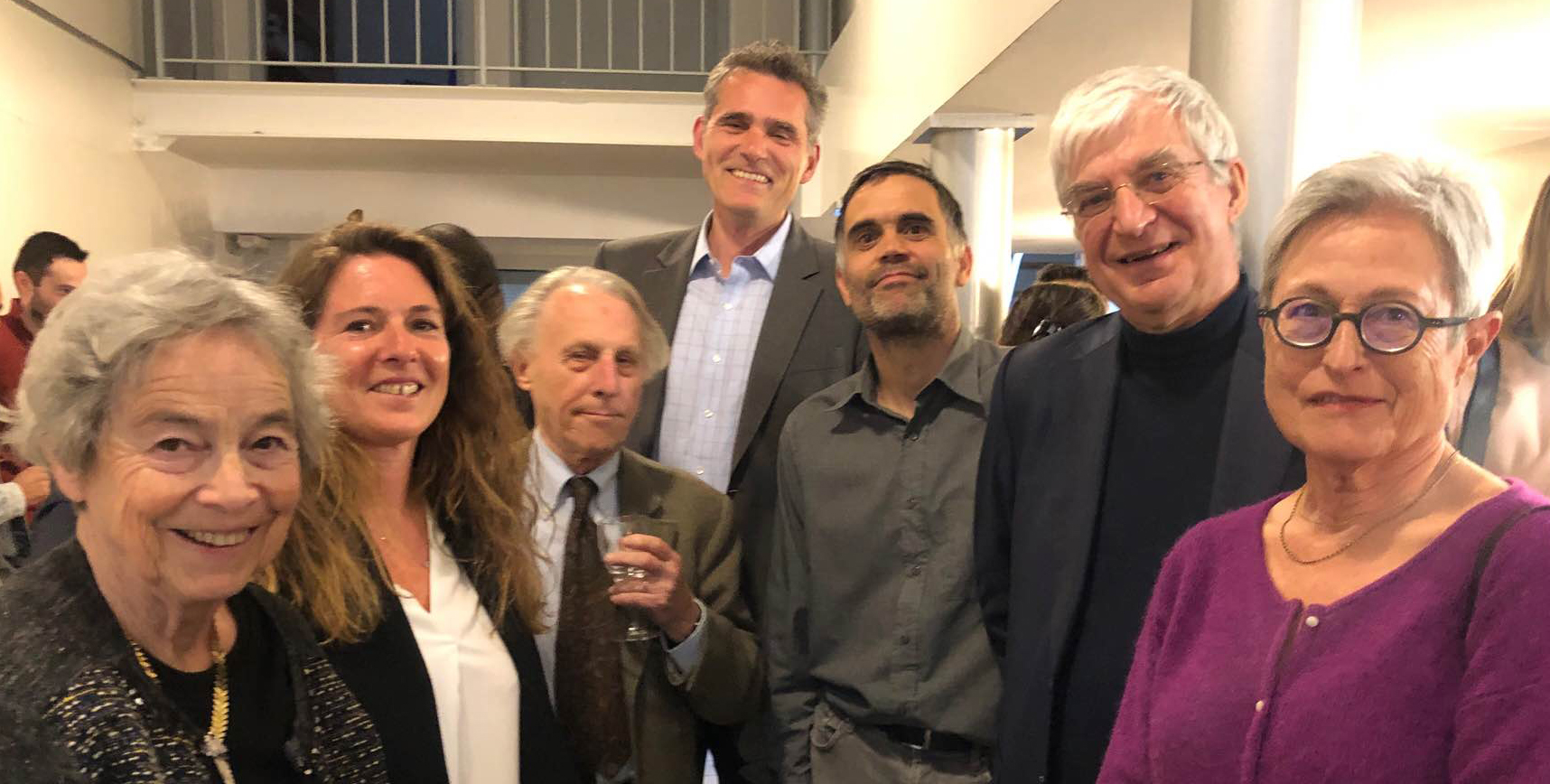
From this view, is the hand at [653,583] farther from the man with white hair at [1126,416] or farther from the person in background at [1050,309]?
the person in background at [1050,309]

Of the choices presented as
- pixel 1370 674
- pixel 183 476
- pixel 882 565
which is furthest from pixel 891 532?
pixel 183 476

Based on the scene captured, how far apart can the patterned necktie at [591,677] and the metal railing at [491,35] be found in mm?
6687

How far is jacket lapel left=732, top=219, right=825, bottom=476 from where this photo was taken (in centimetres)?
249

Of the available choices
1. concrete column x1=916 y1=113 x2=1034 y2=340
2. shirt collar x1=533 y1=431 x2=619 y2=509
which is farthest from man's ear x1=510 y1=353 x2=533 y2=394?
concrete column x1=916 y1=113 x2=1034 y2=340

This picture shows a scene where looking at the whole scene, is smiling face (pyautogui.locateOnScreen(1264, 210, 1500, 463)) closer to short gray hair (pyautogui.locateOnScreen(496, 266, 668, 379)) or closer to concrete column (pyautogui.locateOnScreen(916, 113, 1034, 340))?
short gray hair (pyautogui.locateOnScreen(496, 266, 668, 379))

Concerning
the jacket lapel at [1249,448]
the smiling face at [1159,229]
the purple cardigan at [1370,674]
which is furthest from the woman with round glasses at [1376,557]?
the smiling face at [1159,229]

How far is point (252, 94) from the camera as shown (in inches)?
278

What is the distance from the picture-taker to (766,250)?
2645mm

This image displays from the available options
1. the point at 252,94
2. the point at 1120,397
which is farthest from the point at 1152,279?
the point at 252,94

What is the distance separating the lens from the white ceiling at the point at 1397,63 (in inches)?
142

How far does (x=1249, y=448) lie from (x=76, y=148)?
687 centimetres

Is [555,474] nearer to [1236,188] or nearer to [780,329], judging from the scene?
[780,329]

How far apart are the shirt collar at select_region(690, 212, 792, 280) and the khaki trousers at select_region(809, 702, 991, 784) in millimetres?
993

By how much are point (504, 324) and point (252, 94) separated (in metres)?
5.75
